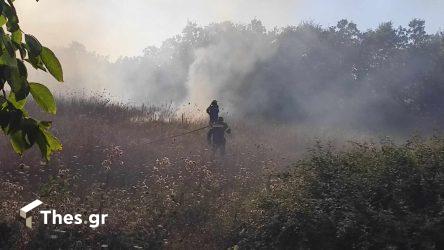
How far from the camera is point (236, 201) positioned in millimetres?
8117

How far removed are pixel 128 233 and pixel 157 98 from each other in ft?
113

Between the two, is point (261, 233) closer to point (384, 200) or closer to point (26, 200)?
point (384, 200)

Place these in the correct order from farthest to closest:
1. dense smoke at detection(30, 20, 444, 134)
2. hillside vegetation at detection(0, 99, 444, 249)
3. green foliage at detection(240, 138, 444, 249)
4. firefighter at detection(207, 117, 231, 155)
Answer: dense smoke at detection(30, 20, 444, 134) → firefighter at detection(207, 117, 231, 155) → hillside vegetation at detection(0, 99, 444, 249) → green foliage at detection(240, 138, 444, 249)

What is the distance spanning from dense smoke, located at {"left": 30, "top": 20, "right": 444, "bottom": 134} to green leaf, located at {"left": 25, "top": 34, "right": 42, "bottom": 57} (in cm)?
2947

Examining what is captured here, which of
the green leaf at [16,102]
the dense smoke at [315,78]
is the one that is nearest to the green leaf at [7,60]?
the green leaf at [16,102]

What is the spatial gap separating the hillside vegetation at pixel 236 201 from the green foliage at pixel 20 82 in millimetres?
4737

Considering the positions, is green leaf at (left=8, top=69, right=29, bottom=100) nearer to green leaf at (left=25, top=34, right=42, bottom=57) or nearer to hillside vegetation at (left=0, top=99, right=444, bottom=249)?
green leaf at (left=25, top=34, right=42, bottom=57)

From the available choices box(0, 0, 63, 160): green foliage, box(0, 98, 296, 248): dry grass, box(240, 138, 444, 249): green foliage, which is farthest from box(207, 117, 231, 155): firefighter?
box(0, 0, 63, 160): green foliage

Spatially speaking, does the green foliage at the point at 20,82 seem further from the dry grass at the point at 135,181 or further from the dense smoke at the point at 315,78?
the dense smoke at the point at 315,78

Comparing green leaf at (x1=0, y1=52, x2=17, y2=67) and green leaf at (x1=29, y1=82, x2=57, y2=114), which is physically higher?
green leaf at (x1=0, y1=52, x2=17, y2=67)

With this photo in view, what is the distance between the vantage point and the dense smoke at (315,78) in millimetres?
33094

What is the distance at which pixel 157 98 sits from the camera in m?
40.4

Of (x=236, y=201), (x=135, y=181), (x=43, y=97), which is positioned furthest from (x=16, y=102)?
(x=135, y=181)

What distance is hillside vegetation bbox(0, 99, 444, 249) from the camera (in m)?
5.78
